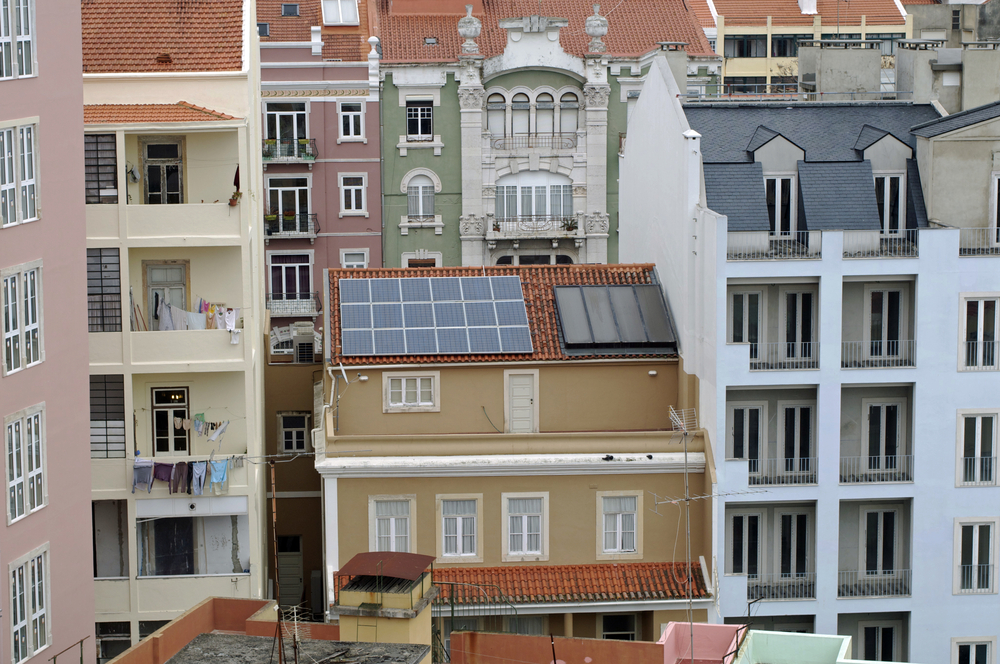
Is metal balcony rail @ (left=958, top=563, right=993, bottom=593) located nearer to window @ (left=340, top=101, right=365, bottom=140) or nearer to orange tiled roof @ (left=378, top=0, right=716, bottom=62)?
orange tiled roof @ (left=378, top=0, right=716, bottom=62)

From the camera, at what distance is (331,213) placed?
71.1 m

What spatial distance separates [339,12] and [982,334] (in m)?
41.1

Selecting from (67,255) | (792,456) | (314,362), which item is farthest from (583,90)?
(67,255)

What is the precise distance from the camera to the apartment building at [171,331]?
132ft

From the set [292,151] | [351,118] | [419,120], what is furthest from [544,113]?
[292,151]

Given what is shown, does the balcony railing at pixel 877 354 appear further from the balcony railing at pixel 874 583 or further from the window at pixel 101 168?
the window at pixel 101 168

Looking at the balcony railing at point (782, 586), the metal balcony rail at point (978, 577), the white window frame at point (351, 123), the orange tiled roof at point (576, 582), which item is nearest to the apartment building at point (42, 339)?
the orange tiled roof at point (576, 582)

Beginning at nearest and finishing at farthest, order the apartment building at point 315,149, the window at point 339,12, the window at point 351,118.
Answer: the apartment building at point 315,149, the window at point 351,118, the window at point 339,12

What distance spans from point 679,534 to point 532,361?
262 inches

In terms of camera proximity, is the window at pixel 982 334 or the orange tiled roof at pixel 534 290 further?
the orange tiled roof at pixel 534 290

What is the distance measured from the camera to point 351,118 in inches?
2783

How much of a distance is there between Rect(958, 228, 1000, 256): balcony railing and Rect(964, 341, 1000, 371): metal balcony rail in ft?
8.69

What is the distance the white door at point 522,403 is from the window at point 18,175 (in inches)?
639

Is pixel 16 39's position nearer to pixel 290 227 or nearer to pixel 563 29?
pixel 290 227
